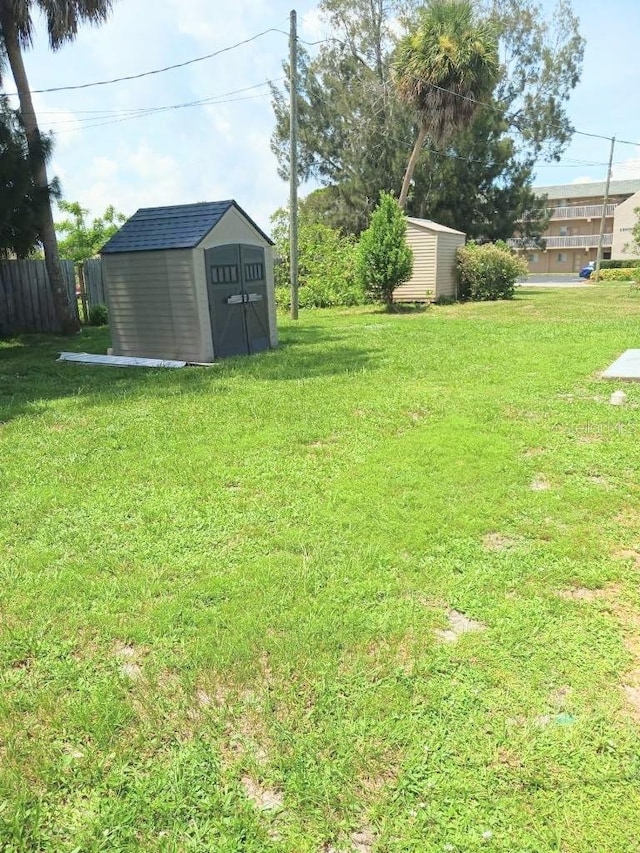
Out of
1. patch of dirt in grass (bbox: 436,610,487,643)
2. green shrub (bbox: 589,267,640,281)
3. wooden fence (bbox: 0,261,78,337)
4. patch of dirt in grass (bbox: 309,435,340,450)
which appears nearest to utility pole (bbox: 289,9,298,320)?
wooden fence (bbox: 0,261,78,337)

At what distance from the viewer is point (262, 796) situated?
5.82ft

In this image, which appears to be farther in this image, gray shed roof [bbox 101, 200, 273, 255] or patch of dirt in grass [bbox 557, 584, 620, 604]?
gray shed roof [bbox 101, 200, 273, 255]

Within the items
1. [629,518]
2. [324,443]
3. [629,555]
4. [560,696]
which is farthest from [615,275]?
[560,696]

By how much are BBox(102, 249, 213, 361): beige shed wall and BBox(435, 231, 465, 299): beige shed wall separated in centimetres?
1138

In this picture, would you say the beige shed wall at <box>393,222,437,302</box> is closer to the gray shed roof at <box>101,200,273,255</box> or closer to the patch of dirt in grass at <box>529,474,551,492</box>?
the gray shed roof at <box>101,200,273,255</box>

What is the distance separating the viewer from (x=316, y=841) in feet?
5.34

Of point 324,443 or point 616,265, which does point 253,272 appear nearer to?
point 324,443

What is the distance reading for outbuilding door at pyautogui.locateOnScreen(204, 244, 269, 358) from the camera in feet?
31.7

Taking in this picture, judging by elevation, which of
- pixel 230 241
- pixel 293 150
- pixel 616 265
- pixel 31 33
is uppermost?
pixel 31 33

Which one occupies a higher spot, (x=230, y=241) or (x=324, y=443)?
(x=230, y=241)

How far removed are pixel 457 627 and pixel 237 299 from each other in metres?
8.31

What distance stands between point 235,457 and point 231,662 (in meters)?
2.53

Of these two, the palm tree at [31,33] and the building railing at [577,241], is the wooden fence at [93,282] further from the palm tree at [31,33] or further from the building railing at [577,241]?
the building railing at [577,241]

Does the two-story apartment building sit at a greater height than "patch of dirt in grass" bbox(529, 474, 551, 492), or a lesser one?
greater
